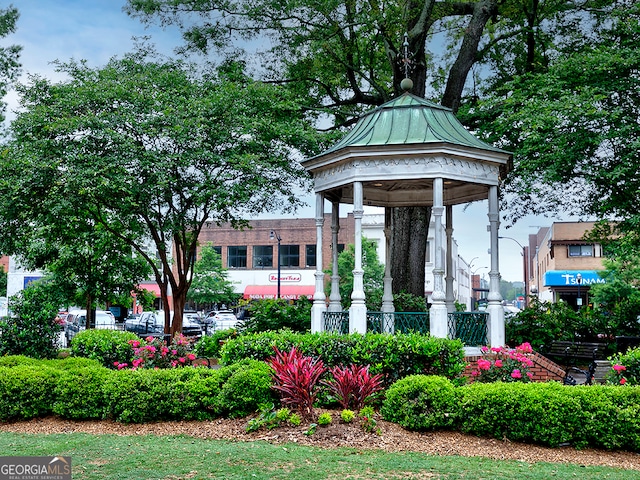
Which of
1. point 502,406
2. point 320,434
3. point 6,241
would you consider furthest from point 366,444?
point 6,241

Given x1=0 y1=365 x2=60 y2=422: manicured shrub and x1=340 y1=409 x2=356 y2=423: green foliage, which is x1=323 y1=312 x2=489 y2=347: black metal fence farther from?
x1=0 y1=365 x2=60 y2=422: manicured shrub

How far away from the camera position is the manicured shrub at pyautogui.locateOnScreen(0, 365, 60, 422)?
33.4 ft

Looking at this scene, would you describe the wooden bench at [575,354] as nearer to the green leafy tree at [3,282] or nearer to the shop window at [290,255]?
the shop window at [290,255]

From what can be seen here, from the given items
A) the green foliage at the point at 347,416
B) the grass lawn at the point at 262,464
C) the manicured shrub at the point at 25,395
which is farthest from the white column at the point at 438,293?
the manicured shrub at the point at 25,395

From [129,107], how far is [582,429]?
48.9 feet

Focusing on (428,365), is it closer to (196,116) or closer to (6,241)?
(196,116)

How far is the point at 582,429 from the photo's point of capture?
8.26 metres

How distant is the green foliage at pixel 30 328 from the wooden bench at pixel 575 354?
36.9 ft

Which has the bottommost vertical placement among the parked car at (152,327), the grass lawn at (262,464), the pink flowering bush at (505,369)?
the parked car at (152,327)

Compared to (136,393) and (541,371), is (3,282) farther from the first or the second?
(541,371)

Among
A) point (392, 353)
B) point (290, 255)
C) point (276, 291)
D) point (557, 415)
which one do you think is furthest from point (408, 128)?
point (290, 255)

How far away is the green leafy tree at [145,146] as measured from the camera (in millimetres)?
17312

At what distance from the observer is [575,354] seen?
47.1 ft

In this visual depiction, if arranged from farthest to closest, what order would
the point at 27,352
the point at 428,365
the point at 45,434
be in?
the point at 27,352, the point at 428,365, the point at 45,434
